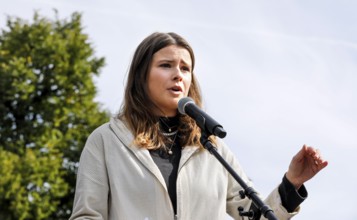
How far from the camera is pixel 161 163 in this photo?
4707mm

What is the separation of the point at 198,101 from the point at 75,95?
23450mm

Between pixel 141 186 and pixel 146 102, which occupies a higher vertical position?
pixel 146 102

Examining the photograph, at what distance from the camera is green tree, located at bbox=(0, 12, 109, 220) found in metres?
25.6

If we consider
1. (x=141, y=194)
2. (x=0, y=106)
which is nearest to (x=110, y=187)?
(x=141, y=194)

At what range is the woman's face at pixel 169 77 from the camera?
16.0 feet

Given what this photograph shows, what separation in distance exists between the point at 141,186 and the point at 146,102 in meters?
0.65

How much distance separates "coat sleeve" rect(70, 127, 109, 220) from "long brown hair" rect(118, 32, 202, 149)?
25cm

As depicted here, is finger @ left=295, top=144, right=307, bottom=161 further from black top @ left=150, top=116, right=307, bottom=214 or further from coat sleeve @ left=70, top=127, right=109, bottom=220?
coat sleeve @ left=70, top=127, right=109, bottom=220

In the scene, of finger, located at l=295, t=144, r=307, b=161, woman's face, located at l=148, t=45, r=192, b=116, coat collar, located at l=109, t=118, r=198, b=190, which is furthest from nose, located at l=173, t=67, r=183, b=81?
finger, located at l=295, t=144, r=307, b=161

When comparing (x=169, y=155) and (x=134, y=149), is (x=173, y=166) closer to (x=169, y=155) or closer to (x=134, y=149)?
(x=169, y=155)

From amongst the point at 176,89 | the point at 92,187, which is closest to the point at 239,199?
the point at 176,89

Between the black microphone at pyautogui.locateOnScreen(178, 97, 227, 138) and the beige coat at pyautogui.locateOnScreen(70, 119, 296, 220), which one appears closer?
the black microphone at pyautogui.locateOnScreen(178, 97, 227, 138)

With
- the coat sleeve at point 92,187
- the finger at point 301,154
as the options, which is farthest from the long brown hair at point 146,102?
the finger at point 301,154

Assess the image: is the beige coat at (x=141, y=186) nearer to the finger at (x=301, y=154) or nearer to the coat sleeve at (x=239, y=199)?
the coat sleeve at (x=239, y=199)
